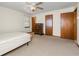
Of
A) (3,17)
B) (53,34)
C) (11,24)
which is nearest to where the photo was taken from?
(3,17)

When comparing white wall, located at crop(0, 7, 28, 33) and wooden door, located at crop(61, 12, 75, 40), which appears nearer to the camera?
white wall, located at crop(0, 7, 28, 33)

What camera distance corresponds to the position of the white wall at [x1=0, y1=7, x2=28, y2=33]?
454cm

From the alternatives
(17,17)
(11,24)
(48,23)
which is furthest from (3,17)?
(48,23)

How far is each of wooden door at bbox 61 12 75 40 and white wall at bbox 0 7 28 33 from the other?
3.51 metres

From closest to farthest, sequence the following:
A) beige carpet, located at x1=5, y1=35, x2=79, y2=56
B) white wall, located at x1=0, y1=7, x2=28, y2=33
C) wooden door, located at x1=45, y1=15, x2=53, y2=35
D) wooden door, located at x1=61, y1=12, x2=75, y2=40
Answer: beige carpet, located at x1=5, y1=35, x2=79, y2=56 < white wall, located at x1=0, y1=7, x2=28, y2=33 < wooden door, located at x1=61, y1=12, x2=75, y2=40 < wooden door, located at x1=45, y1=15, x2=53, y2=35

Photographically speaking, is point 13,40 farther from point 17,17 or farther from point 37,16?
point 37,16

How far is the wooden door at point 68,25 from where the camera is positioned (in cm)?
482

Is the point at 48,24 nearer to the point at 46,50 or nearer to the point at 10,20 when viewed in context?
the point at 10,20

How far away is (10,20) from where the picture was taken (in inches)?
200

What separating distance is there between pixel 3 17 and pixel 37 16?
3.67m

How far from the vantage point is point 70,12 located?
192 inches

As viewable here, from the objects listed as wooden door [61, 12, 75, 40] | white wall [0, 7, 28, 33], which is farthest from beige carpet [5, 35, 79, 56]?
white wall [0, 7, 28, 33]

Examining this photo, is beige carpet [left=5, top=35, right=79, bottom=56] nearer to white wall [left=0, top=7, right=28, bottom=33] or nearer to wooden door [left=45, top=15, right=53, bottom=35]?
white wall [left=0, top=7, right=28, bottom=33]

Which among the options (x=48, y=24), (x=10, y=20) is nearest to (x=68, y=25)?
(x=48, y=24)
